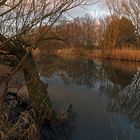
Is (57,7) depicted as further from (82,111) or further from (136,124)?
(82,111)

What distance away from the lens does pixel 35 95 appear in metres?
8.37

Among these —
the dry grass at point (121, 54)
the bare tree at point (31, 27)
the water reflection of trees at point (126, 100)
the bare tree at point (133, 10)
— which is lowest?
the water reflection of trees at point (126, 100)

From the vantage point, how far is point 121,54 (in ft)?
108

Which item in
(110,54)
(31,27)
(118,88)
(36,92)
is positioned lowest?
(118,88)

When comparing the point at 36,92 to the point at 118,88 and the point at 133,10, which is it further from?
the point at 133,10

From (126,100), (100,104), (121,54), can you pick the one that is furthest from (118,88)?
(121,54)

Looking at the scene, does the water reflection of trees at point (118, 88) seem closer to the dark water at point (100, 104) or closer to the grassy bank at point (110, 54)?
the dark water at point (100, 104)

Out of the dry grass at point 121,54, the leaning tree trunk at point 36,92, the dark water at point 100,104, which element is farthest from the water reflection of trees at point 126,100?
the dry grass at point 121,54

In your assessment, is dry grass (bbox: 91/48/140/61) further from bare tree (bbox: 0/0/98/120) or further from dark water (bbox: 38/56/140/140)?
bare tree (bbox: 0/0/98/120)

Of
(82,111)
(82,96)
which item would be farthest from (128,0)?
(82,111)

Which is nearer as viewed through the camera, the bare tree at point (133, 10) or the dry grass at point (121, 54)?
the dry grass at point (121, 54)

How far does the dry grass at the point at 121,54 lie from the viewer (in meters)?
31.1

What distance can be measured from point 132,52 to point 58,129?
24366 mm

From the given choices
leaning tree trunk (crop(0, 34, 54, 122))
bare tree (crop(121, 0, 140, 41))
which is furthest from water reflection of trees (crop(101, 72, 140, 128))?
bare tree (crop(121, 0, 140, 41))
